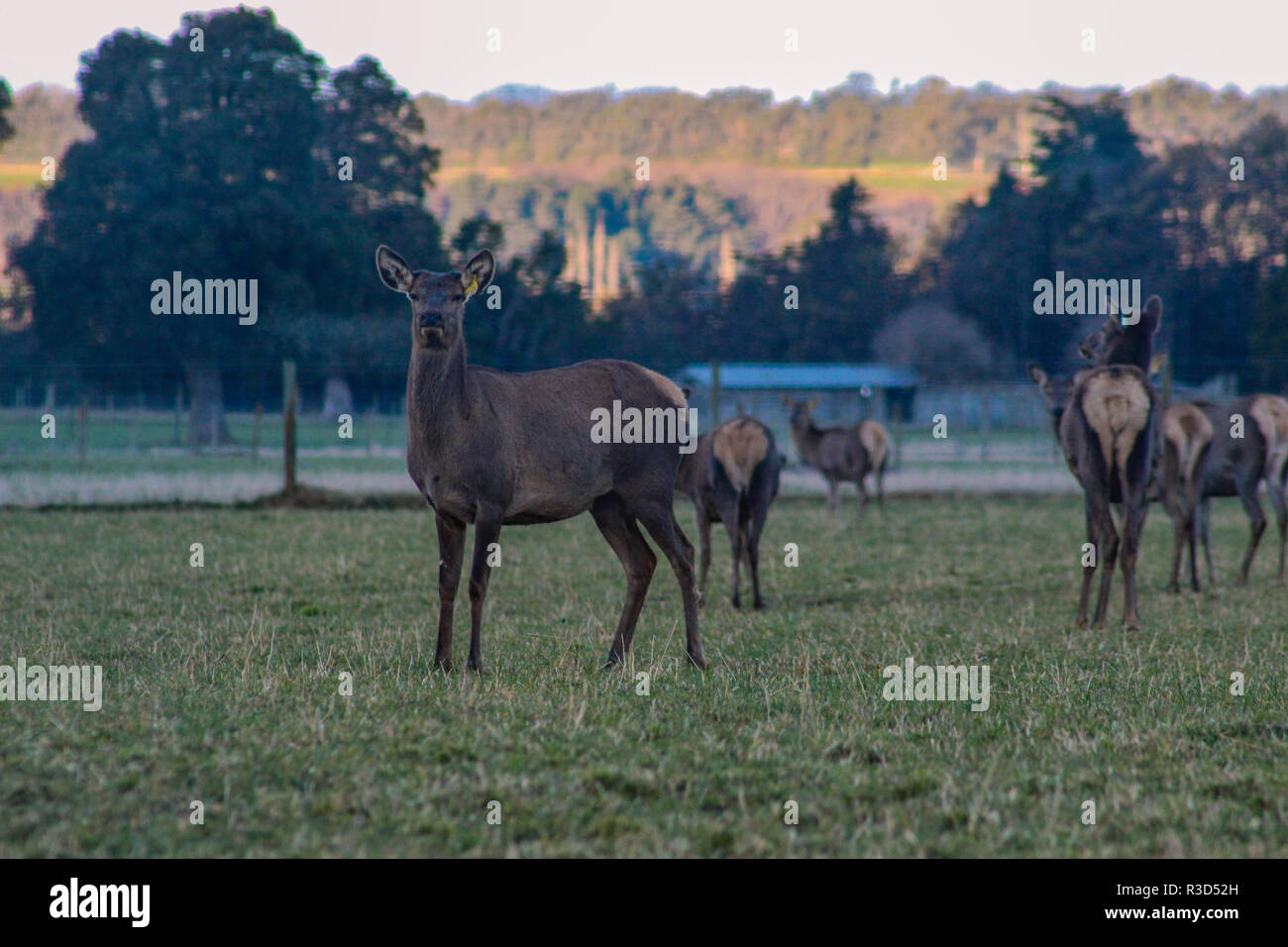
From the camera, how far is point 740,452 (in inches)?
531

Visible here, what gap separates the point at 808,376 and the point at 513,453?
63.5 m

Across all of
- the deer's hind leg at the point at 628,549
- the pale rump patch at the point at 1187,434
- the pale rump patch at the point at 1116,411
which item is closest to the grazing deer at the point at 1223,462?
the pale rump patch at the point at 1187,434

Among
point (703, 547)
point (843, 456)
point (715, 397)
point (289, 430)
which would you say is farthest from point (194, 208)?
point (703, 547)

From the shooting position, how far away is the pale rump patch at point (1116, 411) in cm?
1155

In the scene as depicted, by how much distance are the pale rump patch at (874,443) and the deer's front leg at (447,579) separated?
52.5 ft

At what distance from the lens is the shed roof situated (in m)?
67.1

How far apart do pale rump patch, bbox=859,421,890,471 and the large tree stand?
26.7 metres

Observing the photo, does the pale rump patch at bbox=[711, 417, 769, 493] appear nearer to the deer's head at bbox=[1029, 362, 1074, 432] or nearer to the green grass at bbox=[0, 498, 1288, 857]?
the green grass at bbox=[0, 498, 1288, 857]

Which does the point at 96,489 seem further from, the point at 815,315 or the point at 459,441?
the point at 815,315

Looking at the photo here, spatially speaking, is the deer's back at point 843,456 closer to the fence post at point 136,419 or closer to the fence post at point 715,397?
the fence post at point 715,397

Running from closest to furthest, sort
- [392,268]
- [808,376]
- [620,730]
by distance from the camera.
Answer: [620,730]
[392,268]
[808,376]

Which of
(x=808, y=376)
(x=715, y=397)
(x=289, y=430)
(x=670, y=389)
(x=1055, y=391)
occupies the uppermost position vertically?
(x=808, y=376)

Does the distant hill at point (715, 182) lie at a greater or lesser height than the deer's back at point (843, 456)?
greater

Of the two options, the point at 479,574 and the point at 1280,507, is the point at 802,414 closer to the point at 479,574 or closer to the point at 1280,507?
the point at 1280,507
